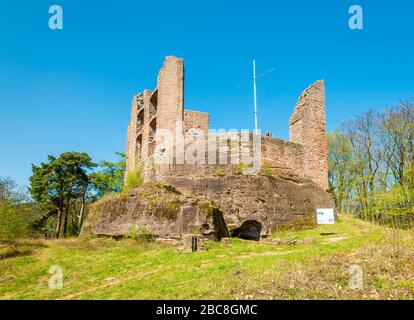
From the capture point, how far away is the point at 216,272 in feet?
27.0

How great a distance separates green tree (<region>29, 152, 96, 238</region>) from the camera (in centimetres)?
2758

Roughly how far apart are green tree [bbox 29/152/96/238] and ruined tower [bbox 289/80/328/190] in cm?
1815

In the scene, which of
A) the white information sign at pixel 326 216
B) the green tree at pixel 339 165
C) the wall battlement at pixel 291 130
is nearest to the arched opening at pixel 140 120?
the wall battlement at pixel 291 130

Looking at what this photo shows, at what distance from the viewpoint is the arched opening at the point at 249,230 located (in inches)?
618

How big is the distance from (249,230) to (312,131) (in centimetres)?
703

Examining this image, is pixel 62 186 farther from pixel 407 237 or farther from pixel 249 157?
pixel 407 237

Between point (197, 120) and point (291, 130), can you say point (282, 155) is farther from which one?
point (197, 120)

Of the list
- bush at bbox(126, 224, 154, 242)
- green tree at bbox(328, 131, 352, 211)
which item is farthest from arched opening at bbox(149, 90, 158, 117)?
green tree at bbox(328, 131, 352, 211)

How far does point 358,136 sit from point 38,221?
2580 cm

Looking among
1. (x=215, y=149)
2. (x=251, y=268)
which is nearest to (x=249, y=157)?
(x=215, y=149)

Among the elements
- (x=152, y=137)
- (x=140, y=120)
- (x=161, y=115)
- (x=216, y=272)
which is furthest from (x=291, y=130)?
(x=216, y=272)

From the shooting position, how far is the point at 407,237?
27.3 ft

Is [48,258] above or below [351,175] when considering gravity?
below

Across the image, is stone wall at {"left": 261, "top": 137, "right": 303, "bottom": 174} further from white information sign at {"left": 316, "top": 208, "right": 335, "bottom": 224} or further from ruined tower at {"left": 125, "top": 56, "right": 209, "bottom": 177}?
ruined tower at {"left": 125, "top": 56, "right": 209, "bottom": 177}
